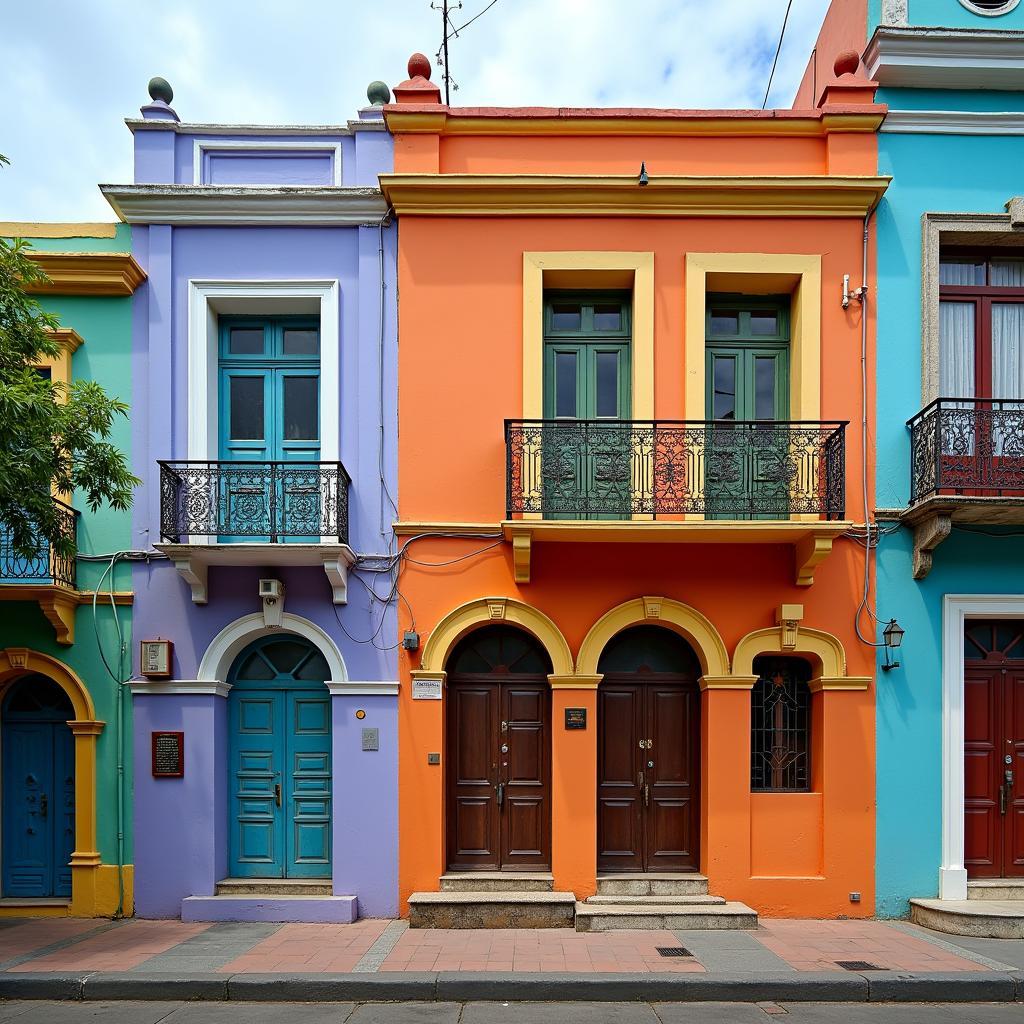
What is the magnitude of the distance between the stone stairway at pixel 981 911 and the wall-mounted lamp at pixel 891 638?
251cm

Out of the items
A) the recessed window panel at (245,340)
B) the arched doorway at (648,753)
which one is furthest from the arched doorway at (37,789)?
the arched doorway at (648,753)

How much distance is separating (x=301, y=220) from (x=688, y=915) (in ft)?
28.9

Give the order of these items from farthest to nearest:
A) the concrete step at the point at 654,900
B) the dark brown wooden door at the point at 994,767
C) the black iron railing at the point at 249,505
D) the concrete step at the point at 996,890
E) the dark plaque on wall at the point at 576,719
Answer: the dark brown wooden door at the point at 994,767 → the dark plaque on wall at the point at 576,719 → the concrete step at the point at 996,890 → the black iron railing at the point at 249,505 → the concrete step at the point at 654,900

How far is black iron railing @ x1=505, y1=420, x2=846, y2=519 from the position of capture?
935 cm

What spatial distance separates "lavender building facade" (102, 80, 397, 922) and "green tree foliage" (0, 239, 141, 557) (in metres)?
0.90

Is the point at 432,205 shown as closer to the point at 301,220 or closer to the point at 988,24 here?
the point at 301,220

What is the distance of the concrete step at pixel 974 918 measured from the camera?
8695 millimetres

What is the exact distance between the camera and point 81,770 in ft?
31.5

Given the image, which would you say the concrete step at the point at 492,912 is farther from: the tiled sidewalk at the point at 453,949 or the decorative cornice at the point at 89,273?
the decorative cornice at the point at 89,273

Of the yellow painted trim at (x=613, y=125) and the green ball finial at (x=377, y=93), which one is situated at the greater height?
the green ball finial at (x=377, y=93)

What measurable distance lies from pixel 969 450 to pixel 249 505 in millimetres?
8013

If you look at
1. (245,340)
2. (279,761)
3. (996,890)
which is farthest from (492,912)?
(245,340)

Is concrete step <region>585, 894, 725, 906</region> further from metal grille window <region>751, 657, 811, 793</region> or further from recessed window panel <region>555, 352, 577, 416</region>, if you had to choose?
recessed window panel <region>555, 352, 577, 416</region>

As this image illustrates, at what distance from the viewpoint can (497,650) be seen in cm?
1002
